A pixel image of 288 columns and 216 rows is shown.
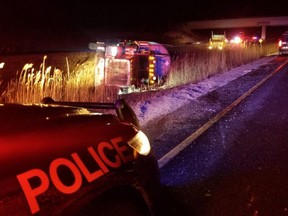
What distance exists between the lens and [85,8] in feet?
174

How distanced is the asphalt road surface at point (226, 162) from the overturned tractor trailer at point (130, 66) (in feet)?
6.79

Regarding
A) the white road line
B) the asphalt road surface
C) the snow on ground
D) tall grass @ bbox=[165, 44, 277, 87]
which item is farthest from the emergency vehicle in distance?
tall grass @ bbox=[165, 44, 277, 87]

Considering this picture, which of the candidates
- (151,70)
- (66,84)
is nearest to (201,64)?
(151,70)

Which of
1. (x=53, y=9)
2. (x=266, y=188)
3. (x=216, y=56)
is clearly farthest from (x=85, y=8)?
(x=266, y=188)

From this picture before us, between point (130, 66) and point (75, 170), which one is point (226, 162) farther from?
point (130, 66)

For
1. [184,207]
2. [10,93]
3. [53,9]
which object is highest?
A: [53,9]

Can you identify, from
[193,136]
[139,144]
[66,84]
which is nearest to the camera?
[139,144]

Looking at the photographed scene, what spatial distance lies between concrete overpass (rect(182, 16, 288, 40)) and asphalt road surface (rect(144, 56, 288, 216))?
6012cm

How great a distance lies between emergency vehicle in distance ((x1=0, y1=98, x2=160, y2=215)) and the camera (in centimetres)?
202

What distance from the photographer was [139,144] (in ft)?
10.3

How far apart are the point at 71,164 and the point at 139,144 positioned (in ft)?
2.97

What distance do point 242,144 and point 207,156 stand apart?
3.05 feet

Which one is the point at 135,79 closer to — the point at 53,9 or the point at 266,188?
the point at 266,188

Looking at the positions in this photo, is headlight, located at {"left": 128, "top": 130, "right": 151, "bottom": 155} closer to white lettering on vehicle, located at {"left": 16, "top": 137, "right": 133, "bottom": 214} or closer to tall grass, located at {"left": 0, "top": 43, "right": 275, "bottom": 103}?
white lettering on vehicle, located at {"left": 16, "top": 137, "right": 133, "bottom": 214}
